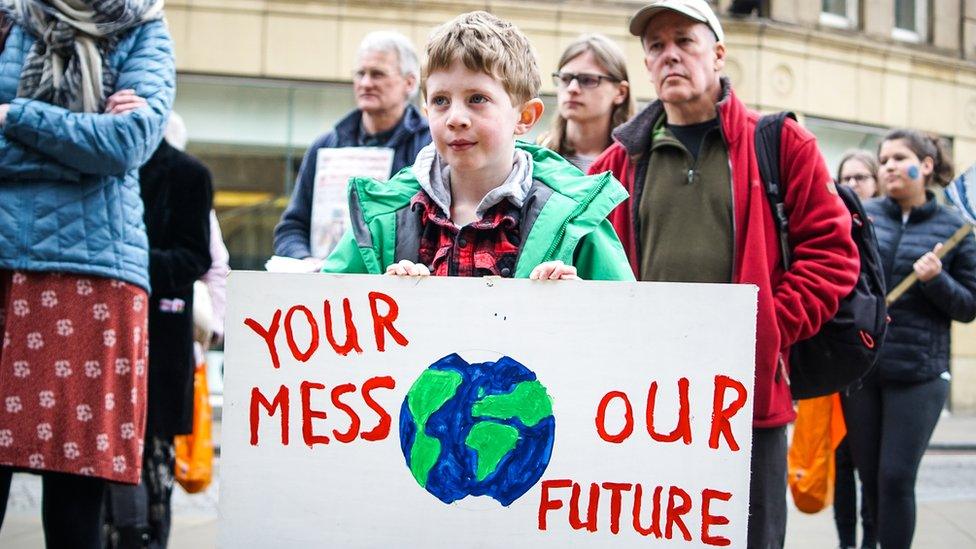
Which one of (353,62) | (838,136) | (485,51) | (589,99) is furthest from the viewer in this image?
(838,136)

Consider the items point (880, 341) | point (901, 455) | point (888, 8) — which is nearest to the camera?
point (880, 341)

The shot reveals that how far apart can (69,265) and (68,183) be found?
0.24 metres

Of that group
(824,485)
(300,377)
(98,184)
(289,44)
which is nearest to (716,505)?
(300,377)

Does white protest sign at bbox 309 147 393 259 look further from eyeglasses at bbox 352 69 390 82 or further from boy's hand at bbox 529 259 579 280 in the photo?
boy's hand at bbox 529 259 579 280

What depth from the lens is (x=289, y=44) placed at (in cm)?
1378

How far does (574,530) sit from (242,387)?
2.32 feet

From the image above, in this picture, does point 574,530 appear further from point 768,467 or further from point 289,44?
point 289,44

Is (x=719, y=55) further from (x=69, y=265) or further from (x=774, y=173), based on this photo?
(x=69, y=265)

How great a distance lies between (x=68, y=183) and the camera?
3.37 meters

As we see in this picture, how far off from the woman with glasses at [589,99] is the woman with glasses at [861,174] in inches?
97.2

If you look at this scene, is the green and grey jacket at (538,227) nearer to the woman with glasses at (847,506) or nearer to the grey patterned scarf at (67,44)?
the grey patterned scarf at (67,44)

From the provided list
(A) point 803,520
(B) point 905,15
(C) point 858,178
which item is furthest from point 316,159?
(B) point 905,15

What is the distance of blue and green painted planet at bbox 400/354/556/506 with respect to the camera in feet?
7.79

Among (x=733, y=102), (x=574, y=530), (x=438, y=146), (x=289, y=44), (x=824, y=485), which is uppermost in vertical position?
(x=289, y=44)
